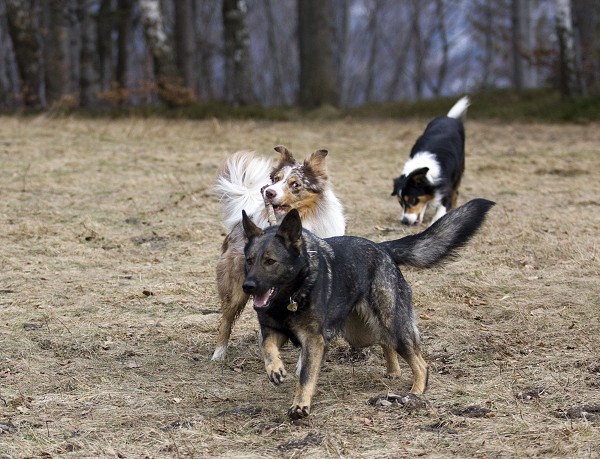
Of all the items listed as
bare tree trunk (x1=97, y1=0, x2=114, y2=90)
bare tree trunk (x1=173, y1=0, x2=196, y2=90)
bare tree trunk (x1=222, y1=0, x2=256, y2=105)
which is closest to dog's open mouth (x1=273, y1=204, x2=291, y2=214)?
bare tree trunk (x1=222, y1=0, x2=256, y2=105)

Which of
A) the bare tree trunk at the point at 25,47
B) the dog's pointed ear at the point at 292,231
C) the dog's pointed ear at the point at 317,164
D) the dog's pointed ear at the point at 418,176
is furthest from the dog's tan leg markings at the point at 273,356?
the bare tree trunk at the point at 25,47

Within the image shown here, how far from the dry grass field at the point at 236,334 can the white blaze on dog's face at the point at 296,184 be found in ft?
3.88

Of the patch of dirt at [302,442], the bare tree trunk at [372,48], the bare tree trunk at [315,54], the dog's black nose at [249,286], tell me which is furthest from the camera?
the bare tree trunk at [372,48]

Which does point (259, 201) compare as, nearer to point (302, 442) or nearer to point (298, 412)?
point (298, 412)

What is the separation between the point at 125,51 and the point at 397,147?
17.5 metres

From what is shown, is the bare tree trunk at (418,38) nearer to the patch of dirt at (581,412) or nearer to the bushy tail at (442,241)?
the bushy tail at (442,241)

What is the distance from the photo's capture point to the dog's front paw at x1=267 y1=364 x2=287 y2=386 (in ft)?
18.1

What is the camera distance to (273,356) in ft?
18.7

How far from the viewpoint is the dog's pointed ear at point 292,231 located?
5629 mm

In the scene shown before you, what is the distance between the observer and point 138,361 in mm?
6836

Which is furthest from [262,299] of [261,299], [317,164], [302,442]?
[317,164]

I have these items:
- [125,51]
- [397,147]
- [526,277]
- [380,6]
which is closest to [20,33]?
[125,51]

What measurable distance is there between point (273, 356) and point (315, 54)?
19.5 meters

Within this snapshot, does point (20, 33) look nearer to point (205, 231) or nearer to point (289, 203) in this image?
point (205, 231)
